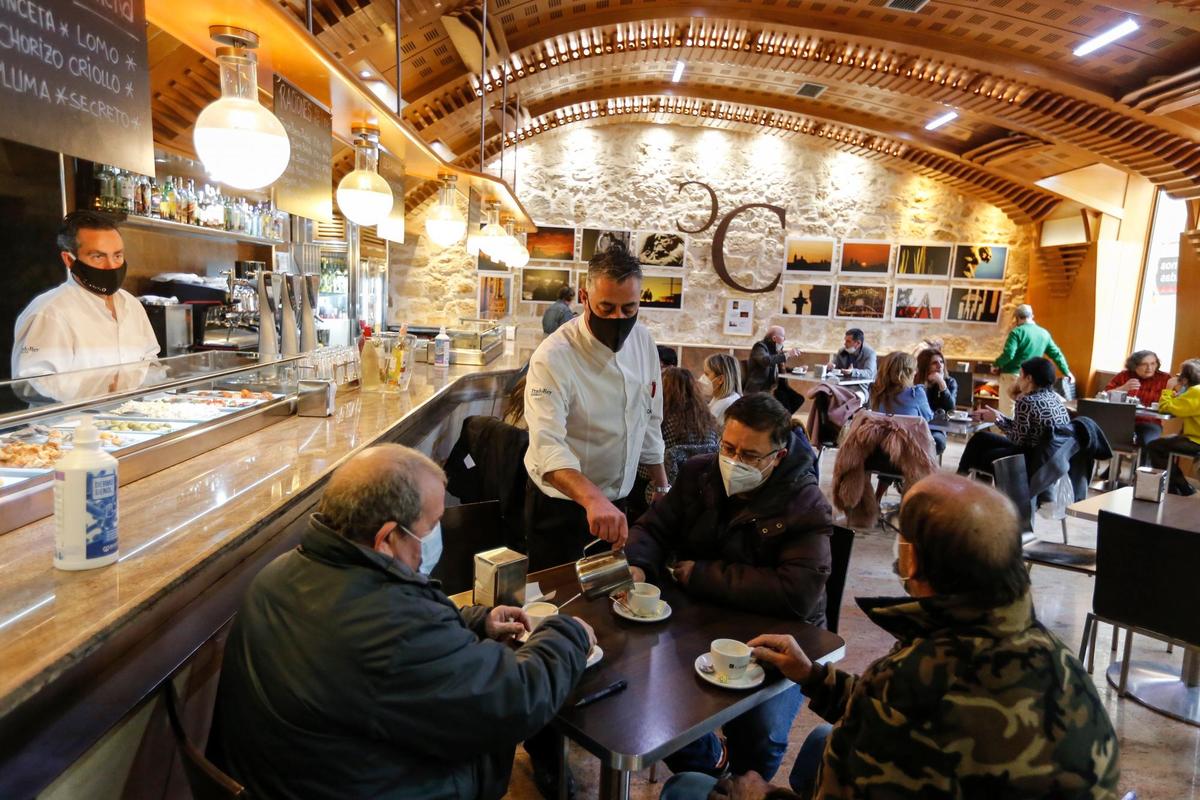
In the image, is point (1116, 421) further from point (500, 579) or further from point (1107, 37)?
point (500, 579)

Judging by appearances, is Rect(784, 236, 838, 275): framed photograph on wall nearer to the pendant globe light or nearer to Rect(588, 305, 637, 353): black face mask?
Rect(588, 305, 637, 353): black face mask

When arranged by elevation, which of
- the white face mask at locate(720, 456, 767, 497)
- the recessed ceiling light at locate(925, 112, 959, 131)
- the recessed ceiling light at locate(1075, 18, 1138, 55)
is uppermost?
the recessed ceiling light at locate(925, 112, 959, 131)

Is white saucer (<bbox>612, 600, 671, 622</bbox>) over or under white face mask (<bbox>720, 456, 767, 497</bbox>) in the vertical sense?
under

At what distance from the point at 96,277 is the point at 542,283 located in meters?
8.19

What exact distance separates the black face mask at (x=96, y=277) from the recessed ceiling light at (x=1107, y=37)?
745 centimetres

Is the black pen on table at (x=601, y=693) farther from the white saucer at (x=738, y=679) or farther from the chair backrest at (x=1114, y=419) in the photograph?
the chair backrest at (x=1114, y=419)

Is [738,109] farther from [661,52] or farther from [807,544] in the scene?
[807,544]

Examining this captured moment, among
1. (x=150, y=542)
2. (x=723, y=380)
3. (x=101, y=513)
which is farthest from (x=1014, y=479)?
(x=101, y=513)

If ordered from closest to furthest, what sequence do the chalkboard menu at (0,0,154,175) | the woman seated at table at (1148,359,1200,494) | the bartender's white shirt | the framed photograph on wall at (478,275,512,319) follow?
the chalkboard menu at (0,0,154,175) → the bartender's white shirt → the woman seated at table at (1148,359,1200,494) → the framed photograph on wall at (478,275,512,319)

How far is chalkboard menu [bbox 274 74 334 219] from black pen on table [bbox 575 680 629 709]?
274 centimetres

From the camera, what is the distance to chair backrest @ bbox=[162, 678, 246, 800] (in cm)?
112

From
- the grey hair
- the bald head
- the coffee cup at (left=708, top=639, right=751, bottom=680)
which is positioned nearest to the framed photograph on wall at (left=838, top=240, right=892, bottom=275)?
the coffee cup at (left=708, top=639, right=751, bottom=680)

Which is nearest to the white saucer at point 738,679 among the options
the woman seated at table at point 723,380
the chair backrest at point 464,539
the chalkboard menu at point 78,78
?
the chair backrest at point 464,539

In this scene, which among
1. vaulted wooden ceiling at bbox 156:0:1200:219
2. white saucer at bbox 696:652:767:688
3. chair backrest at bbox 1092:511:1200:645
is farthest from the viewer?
vaulted wooden ceiling at bbox 156:0:1200:219
